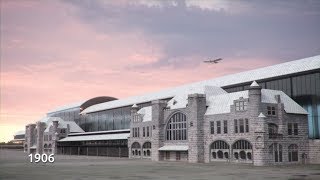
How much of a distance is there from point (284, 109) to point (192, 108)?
1874 centimetres

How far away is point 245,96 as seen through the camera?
261ft

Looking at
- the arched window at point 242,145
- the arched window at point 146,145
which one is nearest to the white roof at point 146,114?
the arched window at point 146,145

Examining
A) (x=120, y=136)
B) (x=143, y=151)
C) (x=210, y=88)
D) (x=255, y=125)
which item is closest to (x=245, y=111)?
(x=255, y=125)

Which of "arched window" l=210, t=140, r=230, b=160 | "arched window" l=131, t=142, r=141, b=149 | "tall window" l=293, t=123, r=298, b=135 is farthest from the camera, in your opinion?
"arched window" l=131, t=142, r=141, b=149

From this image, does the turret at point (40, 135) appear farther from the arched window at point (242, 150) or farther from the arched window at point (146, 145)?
the arched window at point (242, 150)

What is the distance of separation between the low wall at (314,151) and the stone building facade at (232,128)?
79 centimetres

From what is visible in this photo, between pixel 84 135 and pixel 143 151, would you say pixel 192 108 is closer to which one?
pixel 143 151

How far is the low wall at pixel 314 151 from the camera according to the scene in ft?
251

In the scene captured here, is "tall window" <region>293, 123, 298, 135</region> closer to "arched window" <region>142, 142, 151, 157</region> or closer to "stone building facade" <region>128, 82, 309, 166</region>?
"stone building facade" <region>128, 82, 309, 166</region>

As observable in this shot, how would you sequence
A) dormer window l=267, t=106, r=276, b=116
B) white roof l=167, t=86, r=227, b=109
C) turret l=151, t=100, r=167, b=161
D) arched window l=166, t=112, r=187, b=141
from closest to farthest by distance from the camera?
dormer window l=267, t=106, r=276, b=116, arched window l=166, t=112, r=187, b=141, white roof l=167, t=86, r=227, b=109, turret l=151, t=100, r=167, b=161

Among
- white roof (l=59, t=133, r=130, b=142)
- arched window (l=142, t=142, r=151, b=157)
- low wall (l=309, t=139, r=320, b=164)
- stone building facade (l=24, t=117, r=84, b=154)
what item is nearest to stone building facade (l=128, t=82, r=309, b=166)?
low wall (l=309, t=139, r=320, b=164)

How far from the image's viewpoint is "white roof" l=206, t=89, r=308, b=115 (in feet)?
255

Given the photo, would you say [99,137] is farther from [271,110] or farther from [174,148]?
[271,110]

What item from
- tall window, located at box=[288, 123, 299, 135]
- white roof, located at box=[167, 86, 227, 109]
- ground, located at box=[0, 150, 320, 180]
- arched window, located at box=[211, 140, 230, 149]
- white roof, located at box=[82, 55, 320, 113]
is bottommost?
ground, located at box=[0, 150, 320, 180]
